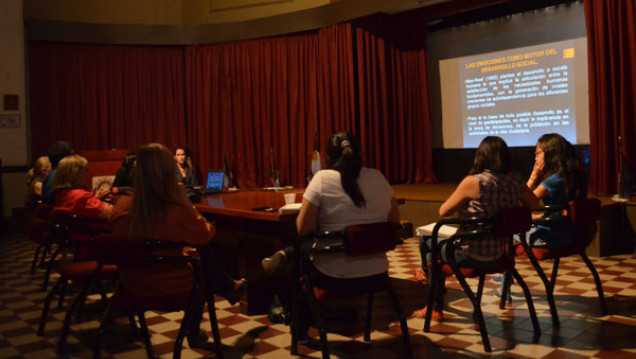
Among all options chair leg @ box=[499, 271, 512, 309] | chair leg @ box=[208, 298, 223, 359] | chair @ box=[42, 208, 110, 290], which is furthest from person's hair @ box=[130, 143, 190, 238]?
chair leg @ box=[499, 271, 512, 309]

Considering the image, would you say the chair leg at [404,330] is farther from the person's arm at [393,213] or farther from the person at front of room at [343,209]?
the person's arm at [393,213]

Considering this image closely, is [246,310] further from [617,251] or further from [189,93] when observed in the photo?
[189,93]

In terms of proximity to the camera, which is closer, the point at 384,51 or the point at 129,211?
the point at 129,211

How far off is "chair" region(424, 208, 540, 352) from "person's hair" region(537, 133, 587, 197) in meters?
0.70

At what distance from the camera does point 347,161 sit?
273cm

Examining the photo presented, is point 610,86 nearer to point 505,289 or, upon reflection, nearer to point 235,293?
point 505,289

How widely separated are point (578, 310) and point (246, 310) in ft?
6.76

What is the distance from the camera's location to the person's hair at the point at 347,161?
2.70 meters

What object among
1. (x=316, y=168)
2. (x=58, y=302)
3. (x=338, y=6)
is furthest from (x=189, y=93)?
(x=58, y=302)

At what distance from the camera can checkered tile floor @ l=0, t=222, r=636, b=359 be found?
2.94 meters

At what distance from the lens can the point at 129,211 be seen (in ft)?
8.49

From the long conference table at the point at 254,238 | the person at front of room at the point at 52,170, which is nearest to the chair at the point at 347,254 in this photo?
the long conference table at the point at 254,238

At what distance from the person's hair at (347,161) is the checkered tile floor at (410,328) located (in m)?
0.84

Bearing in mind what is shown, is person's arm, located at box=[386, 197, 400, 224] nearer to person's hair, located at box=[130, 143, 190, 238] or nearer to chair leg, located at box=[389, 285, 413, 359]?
chair leg, located at box=[389, 285, 413, 359]
